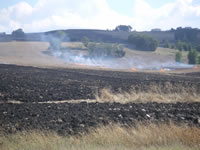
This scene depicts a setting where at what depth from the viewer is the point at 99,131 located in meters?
8.34

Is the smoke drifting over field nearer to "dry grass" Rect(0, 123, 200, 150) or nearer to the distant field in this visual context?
the distant field

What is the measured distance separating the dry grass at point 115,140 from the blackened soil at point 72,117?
1.28 metres

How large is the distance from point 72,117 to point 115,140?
4.36 metres

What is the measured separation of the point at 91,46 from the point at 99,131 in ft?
261

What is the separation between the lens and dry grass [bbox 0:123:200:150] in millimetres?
7023

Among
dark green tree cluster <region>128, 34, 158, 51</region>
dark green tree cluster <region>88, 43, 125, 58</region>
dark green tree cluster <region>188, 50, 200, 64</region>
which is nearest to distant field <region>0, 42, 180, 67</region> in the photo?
dark green tree cluster <region>88, 43, 125, 58</region>

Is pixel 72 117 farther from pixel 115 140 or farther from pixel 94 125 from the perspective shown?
pixel 115 140

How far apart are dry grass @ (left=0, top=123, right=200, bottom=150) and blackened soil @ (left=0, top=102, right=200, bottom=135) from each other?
1283 millimetres

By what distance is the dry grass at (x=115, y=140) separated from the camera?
7.02m

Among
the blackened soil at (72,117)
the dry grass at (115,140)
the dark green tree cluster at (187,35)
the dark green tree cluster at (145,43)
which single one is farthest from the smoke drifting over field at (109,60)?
the dark green tree cluster at (187,35)

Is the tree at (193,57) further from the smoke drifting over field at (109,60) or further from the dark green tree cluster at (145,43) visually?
the dark green tree cluster at (145,43)

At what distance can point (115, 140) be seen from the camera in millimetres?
7574

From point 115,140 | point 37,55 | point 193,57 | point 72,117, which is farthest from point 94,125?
point 37,55

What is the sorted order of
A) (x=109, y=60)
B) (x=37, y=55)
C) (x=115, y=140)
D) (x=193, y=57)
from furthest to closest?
(x=37, y=55), (x=109, y=60), (x=193, y=57), (x=115, y=140)
